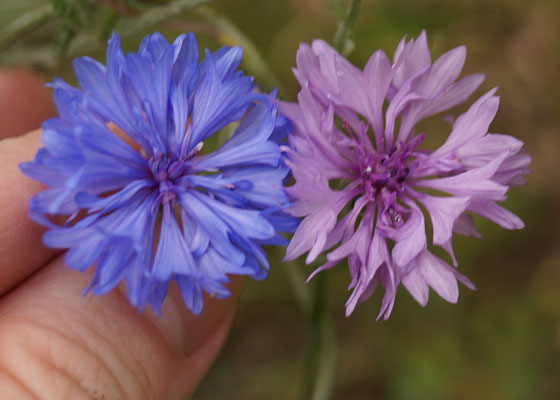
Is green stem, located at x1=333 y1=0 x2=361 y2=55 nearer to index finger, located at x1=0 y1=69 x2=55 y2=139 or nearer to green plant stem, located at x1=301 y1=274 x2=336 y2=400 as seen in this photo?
green plant stem, located at x1=301 y1=274 x2=336 y2=400

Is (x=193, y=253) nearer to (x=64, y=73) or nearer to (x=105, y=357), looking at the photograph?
(x=105, y=357)

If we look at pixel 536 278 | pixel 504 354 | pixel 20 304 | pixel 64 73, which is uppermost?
pixel 64 73

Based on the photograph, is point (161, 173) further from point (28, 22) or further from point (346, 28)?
point (28, 22)

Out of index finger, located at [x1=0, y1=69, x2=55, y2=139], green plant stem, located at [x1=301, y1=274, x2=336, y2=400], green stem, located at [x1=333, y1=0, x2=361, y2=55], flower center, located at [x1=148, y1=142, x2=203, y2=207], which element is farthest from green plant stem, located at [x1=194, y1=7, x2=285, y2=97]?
index finger, located at [x1=0, y1=69, x2=55, y2=139]

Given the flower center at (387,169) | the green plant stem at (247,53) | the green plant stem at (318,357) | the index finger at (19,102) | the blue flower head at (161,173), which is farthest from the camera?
the index finger at (19,102)

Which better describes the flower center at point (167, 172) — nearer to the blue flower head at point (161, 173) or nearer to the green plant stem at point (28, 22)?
the blue flower head at point (161, 173)

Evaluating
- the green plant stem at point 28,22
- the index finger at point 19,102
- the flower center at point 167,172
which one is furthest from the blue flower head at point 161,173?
the index finger at point 19,102

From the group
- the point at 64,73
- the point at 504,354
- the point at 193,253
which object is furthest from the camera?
the point at 64,73

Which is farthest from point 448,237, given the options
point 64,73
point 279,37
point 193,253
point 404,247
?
point 64,73
